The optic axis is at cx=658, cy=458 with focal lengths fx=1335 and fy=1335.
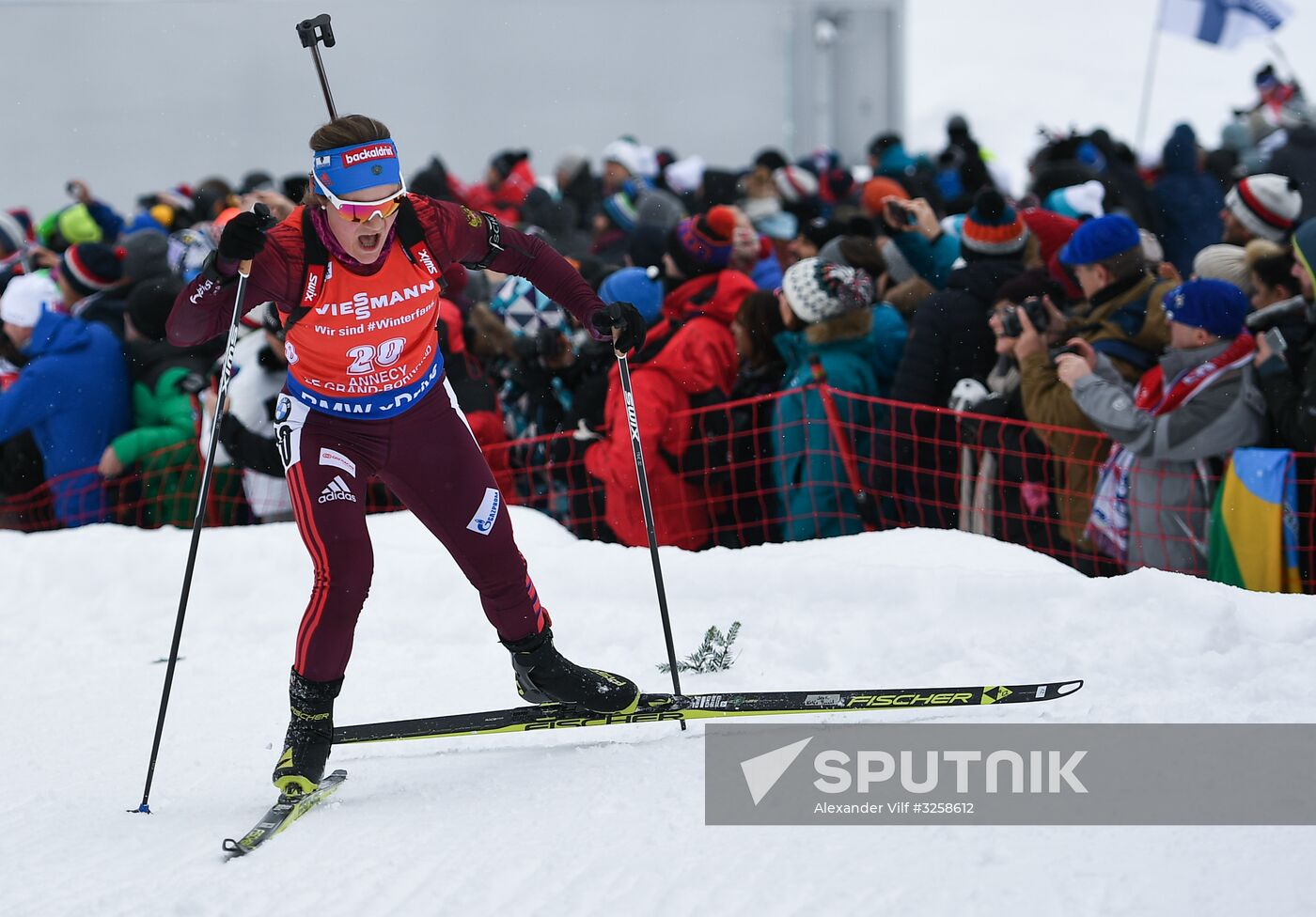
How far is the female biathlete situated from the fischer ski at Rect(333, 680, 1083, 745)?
78 millimetres

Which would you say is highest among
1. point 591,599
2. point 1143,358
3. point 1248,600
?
point 1143,358

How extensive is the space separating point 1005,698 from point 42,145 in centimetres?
1764

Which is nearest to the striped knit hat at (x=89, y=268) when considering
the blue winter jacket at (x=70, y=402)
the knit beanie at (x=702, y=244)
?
the blue winter jacket at (x=70, y=402)

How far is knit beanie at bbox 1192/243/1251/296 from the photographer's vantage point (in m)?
5.55

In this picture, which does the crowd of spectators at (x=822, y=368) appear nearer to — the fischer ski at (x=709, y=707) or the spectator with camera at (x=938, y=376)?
the spectator with camera at (x=938, y=376)

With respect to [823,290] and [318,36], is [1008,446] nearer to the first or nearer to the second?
[823,290]

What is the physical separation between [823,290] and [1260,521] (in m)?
1.93

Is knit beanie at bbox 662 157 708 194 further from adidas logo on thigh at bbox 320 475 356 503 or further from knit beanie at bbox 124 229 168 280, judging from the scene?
adidas logo on thigh at bbox 320 475 356 503

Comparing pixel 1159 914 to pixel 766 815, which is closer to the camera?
pixel 1159 914

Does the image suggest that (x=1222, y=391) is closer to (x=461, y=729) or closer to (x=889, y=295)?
(x=889, y=295)

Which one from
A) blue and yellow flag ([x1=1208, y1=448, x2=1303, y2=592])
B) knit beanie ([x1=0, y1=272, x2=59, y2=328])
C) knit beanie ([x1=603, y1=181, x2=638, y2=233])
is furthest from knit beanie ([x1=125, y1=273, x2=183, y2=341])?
blue and yellow flag ([x1=1208, y1=448, x2=1303, y2=592])

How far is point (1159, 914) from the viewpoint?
261 cm

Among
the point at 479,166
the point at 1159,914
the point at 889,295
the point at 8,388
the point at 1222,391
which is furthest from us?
the point at 479,166

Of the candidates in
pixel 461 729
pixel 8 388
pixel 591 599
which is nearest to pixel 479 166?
pixel 8 388
